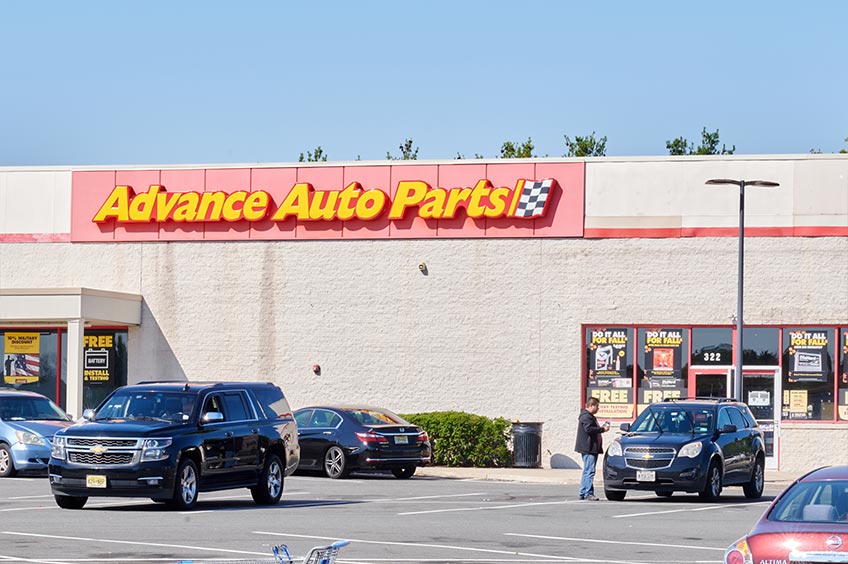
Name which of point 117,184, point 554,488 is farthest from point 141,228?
point 554,488

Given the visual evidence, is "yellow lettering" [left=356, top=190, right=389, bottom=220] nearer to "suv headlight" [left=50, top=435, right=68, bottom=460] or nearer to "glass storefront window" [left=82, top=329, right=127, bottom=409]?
"glass storefront window" [left=82, top=329, right=127, bottom=409]

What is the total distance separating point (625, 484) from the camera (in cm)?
2348

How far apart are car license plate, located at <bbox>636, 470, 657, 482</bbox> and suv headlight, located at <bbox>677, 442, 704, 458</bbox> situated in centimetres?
52

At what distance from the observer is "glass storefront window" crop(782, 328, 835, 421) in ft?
112

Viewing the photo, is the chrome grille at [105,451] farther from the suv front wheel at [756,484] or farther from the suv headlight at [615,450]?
the suv front wheel at [756,484]

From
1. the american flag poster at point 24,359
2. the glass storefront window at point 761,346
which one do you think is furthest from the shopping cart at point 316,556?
the american flag poster at point 24,359

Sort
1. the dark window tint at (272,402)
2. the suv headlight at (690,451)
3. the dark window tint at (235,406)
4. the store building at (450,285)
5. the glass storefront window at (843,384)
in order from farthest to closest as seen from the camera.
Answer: the store building at (450,285) → the glass storefront window at (843,384) → the suv headlight at (690,451) → the dark window tint at (272,402) → the dark window tint at (235,406)

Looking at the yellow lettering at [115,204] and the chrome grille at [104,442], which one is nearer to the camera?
the chrome grille at [104,442]

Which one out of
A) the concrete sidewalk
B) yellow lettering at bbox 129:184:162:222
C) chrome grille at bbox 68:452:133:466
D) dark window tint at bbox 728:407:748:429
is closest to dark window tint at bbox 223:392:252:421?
chrome grille at bbox 68:452:133:466

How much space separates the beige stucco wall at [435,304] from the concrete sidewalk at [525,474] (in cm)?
152

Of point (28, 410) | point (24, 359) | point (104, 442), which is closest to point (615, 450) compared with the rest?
point (104, 442)

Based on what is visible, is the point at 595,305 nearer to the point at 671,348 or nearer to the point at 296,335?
the point at 671,348

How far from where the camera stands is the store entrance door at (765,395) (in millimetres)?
34188

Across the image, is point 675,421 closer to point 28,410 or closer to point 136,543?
point 136,543
